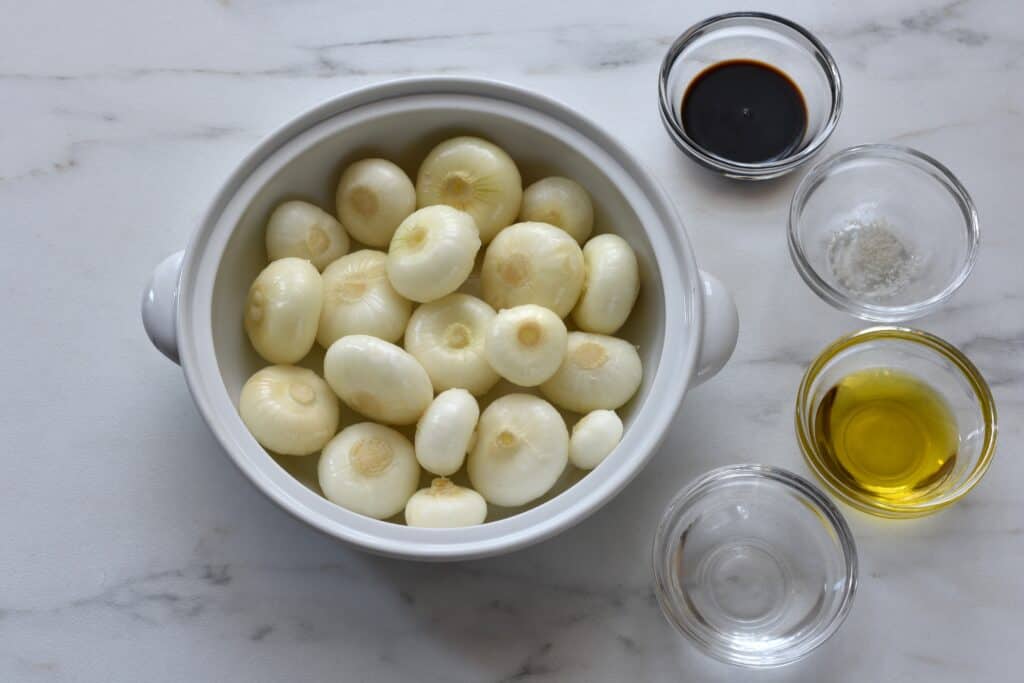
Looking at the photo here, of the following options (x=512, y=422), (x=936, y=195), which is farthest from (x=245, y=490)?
(x=936, y=195)

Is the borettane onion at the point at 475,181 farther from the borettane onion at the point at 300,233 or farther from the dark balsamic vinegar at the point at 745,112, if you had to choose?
the dark balsamic vinegar at the point at 745,112

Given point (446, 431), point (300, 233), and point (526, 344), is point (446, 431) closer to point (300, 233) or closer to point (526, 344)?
point (526, 344)

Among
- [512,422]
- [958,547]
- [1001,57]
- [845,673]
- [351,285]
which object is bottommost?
[845,673]

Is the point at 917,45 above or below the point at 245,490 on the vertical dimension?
above

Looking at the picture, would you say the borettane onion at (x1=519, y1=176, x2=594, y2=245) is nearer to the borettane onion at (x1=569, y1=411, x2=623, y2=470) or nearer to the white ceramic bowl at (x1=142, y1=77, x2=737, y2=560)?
the white ceramic bowl at (x1=142, y1=77, x2=737, y2=560)

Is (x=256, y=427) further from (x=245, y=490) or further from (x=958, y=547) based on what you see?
(x=958, y=547)
